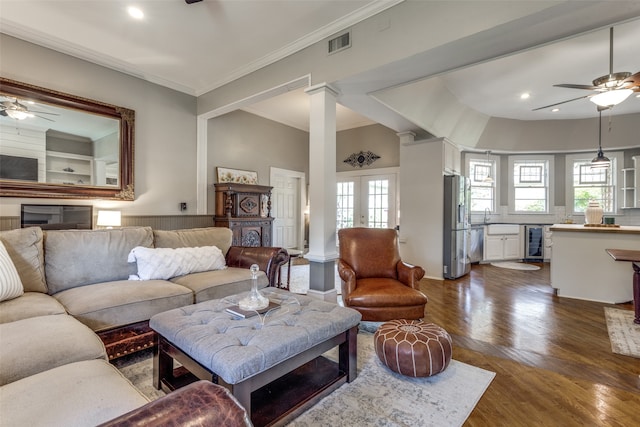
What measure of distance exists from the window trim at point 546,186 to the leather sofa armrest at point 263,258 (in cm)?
647

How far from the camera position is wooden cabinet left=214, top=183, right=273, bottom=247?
191 inches

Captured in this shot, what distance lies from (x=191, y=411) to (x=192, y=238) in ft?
9.27

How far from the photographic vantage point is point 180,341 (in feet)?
4.93

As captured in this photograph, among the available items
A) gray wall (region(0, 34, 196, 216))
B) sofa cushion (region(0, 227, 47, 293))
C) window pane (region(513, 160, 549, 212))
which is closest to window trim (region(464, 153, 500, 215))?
window pane (region(513, 160, 549, 212))

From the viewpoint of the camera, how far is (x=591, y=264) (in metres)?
3.78

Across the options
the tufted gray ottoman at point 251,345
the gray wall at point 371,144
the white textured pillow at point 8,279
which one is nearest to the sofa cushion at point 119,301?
the white textured pillow at point 8,279

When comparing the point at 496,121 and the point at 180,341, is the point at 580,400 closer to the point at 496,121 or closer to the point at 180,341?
the point at 180,341

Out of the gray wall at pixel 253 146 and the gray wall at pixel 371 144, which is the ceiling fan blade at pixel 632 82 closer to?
the gray wall at pixel 371 144

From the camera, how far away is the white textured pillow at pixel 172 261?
263 cm

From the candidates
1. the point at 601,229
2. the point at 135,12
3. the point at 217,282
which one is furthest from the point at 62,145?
the point at 601,229

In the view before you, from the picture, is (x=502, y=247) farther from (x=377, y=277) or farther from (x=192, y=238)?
(x=192, y=238)

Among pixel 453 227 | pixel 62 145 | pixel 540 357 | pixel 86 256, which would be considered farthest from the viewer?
pixel 453 227

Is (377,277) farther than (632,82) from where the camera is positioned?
Yes

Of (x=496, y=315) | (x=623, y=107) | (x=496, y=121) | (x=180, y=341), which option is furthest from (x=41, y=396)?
(x=623, y=107)
